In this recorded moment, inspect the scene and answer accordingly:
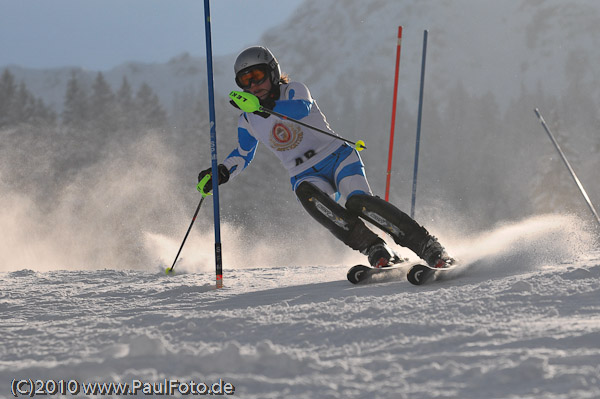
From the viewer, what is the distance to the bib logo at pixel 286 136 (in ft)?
12.4

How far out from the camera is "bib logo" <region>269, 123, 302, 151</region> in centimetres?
377

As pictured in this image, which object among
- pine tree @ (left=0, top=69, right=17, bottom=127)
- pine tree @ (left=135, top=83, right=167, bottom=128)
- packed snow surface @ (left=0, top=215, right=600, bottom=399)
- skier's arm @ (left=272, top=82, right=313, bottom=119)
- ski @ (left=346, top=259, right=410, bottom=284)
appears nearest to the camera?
Result: packed snow surface @ (left=0, top=215, right=600, bottom=399)

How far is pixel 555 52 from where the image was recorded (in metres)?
85.6

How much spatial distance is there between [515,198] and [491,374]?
4845 centimetres

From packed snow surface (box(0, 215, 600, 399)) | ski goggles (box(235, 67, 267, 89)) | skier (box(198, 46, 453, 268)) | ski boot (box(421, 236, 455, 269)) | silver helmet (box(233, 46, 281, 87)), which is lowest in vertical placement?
packed snow surface (box(0, 215, 600, 399))

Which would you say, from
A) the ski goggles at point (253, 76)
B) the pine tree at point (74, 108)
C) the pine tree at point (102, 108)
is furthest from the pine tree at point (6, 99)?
the ski goggles at point (253, 76)

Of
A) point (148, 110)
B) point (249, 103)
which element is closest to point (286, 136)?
point (249, 103)

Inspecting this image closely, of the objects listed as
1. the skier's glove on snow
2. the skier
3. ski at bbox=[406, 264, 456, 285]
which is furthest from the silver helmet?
ski at bbox=[406, 264, 456, 285]

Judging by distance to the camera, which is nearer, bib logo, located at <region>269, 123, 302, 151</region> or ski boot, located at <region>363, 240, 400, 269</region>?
ski boot, located at <region>363, 240, 400, 269</region>

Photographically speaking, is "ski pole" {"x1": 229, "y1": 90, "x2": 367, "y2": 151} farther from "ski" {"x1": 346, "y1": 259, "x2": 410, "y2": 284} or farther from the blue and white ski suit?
"ski" {"x1": 346, "y1": 259, "x2": 410, "y2": 284}

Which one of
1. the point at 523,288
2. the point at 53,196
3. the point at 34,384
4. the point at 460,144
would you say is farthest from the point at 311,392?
the point at 460,144

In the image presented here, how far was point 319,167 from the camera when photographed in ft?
12.4

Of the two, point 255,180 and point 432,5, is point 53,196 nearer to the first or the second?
point 255,180

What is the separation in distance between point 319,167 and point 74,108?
90.5 feet
